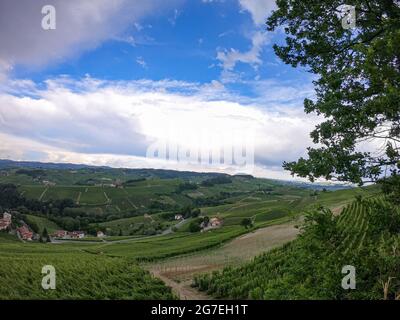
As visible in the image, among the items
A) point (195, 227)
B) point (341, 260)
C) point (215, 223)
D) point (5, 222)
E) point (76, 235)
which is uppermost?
point (341, 260)

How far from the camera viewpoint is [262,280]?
31.0 meters

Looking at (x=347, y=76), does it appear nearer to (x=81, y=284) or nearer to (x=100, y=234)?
(x=81, y=284)

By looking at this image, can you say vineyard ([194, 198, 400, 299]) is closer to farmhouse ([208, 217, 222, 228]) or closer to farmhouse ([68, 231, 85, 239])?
farmhouse ([208, 217, 222, 228])

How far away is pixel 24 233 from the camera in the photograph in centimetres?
11069

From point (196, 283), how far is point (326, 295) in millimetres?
30969

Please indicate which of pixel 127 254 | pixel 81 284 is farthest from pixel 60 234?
pixel 81 284

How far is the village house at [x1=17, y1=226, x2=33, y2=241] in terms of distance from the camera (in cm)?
10749

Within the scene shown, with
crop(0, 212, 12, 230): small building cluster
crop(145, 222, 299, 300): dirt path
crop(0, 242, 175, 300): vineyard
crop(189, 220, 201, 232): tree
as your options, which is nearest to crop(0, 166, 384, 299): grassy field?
crop(0, 242, 175, 300): vineyard

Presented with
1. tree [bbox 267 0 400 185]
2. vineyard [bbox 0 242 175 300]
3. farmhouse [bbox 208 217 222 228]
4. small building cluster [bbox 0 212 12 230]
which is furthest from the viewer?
farmhouse [bbox 208 217 222 228]

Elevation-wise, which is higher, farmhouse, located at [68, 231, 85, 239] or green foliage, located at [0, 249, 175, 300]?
green foliage, located at [0, 249, 175, 300]

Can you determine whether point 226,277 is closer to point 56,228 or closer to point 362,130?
point 362,130

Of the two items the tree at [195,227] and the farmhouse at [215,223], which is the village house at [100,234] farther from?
the farmhouse at [215,223]

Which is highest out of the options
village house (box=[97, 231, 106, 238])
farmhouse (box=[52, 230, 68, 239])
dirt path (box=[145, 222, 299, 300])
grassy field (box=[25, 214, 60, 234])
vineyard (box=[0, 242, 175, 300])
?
vineyard (box=[0, 242, 175, 300])

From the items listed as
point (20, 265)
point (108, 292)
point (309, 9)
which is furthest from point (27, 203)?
point (309, 9)
